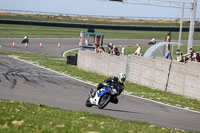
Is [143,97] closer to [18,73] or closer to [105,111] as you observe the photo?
[105,111]

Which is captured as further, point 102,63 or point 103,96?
point 102,63

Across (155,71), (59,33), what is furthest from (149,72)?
(59,33)

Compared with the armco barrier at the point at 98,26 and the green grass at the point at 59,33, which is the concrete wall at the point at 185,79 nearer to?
the green grass at the point at 59,33

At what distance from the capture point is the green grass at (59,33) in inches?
2318

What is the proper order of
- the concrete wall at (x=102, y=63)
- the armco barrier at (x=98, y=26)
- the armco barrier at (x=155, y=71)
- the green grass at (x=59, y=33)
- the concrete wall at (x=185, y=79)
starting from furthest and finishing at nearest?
the armco barrier at (x=98, y=26) < the green grass at (x=59, y=33) < the concrete wall at (x=102, y=63) < the armco barrier at (x=155, y=71) < the concrete wall at (x=185, y=79)

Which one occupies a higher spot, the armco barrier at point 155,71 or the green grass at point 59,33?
the green grass at point 59,33

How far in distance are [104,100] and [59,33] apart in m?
48.9

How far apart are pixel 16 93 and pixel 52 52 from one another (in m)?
27.3

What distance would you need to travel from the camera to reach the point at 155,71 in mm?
23328

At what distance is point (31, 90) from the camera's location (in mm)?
19281

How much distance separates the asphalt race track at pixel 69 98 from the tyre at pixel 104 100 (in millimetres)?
202

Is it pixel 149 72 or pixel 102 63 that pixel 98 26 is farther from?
pixel 149 72

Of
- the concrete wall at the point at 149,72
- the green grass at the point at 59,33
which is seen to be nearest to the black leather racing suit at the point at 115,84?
the concrete wall at the point at 149,72

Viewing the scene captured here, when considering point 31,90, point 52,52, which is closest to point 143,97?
point 31,90
